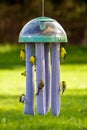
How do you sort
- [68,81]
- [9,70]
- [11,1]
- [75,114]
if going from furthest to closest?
[11,1], [9,70], [68,81], [75,114]

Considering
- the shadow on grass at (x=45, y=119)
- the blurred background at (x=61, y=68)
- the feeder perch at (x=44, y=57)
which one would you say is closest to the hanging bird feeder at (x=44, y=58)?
the feeder perch at (x=44, y=57)

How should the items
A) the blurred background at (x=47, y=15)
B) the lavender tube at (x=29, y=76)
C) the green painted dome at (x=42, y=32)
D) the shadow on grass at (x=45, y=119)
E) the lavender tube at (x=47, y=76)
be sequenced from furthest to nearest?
the blurred background at (x=47, y=15), the lavender tube at (x=47, y=76), the lavender tube at (x=29, y=76), the green painted dome at (x=42, y=32), the shadow on grass at (x=45, y=119)

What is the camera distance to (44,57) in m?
6.99

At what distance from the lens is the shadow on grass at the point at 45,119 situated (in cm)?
657

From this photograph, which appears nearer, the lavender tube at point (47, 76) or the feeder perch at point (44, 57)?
the feeder perch at point (44, 57)

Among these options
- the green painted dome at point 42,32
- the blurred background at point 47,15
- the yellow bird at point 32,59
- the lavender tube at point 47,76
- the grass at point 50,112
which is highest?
the green painted dome at point 42,32

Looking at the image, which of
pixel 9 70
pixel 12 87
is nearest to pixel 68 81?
pixel 12 87

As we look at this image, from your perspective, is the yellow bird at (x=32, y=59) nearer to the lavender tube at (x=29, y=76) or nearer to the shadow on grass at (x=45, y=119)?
the lavender tube at (x=29, y=76)

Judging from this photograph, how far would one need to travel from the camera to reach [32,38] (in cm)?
671

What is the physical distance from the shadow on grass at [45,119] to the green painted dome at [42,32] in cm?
101

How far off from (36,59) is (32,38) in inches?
10.8

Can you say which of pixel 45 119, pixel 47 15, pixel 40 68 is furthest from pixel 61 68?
pixel 40 68

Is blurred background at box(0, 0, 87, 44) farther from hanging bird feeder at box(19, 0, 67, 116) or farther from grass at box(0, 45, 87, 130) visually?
hanging bird feeder at box(19, 0, 67, 116)

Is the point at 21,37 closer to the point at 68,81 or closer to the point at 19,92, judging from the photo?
the point at 19,92
